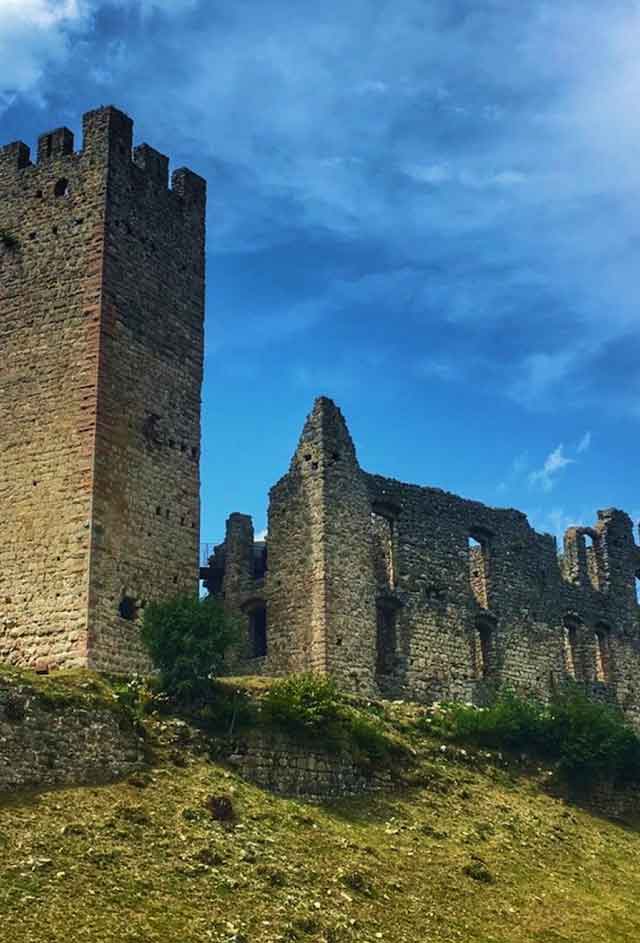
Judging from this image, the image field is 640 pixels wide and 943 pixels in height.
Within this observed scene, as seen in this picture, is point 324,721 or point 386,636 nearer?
point 324,721

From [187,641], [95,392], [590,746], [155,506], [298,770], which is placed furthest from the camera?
[590,746]

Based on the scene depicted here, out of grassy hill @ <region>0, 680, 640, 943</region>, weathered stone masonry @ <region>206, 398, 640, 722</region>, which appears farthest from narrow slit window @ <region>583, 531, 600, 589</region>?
grassy hill @ <region>0, 680, 640, 943</region>

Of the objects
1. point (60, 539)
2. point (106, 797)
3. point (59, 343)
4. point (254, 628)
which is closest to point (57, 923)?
point (106, 797)

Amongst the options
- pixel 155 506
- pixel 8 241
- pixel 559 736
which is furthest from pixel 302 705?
pixel 8 241

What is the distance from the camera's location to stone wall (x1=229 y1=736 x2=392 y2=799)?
862 inches

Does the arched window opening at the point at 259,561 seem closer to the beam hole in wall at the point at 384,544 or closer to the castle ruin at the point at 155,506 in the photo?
the castle ruin at the point at 155,506

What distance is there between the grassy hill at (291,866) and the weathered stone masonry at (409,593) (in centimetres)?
652

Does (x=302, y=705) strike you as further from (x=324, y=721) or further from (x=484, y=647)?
(x=484, y=647)

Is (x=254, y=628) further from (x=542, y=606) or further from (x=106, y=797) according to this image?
(x=106, y=797)

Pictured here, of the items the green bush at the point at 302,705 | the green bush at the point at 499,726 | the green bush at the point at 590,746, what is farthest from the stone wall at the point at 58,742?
the green bush at the point at 590,746

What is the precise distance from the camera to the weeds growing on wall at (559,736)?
2764 cm

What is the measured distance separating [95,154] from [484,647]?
17.7 m

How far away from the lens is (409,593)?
33.0 m

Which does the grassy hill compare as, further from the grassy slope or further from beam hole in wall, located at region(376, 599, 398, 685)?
beam hole in wall, located at region(376, 599, 398, 685)
